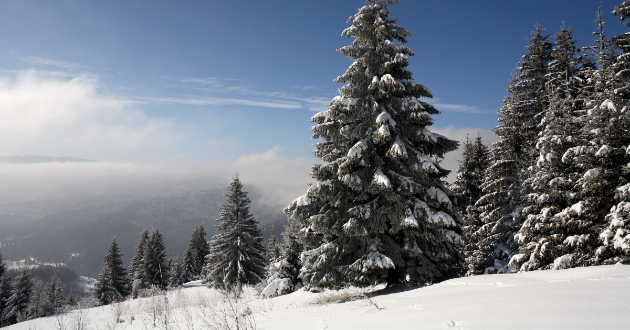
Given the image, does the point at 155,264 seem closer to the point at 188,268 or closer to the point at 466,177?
the point at 188,268

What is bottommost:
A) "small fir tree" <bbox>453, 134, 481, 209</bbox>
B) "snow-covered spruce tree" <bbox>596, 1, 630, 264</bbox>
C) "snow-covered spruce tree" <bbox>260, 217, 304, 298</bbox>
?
"snow-covered spruce tree" <bbox>260, 217, 304, 298</bbox>

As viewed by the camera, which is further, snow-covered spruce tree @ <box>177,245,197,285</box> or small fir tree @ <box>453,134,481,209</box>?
snow-covered spruce tree @ <box>177,245,197,285</box>

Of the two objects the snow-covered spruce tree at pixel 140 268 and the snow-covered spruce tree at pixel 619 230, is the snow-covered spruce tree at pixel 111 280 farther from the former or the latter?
the snow-covered spruce tree at pixel 619 230

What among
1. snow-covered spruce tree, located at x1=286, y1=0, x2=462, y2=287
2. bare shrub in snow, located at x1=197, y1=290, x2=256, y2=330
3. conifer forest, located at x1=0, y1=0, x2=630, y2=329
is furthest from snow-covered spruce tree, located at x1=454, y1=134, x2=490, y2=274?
bare shrub in snow, located at x1=197, y1=290, x2=256, y2=330

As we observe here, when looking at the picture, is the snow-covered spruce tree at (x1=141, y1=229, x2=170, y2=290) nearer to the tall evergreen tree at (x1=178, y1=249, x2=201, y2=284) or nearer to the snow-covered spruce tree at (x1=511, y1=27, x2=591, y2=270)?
the tall evergreen tree at (x1=178, y1=249, x2=201, y2=284)

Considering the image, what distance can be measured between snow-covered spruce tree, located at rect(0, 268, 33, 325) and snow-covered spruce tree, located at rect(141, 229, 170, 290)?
13.2 meters

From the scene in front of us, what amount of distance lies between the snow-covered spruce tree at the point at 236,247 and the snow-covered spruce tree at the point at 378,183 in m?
20.3

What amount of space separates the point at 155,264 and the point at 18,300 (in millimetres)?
15825

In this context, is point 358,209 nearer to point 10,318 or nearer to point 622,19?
point 622,19

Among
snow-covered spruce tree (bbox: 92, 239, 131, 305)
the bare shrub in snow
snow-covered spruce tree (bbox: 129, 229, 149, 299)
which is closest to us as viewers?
the bare shrub in snow

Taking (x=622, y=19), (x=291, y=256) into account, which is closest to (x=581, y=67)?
(x=622, y=19)

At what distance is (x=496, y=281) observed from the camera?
7840 mm

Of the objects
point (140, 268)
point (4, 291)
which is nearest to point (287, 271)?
point (140, 268)

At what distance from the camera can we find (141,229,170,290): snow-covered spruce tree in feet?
152
